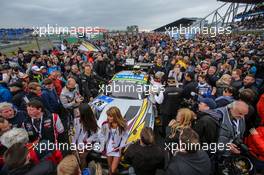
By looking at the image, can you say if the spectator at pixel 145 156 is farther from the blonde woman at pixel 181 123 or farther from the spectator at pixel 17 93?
the spectator at pixel 17 93

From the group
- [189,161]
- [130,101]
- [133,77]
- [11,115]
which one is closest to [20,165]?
[11,115]

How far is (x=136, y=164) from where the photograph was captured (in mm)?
3492

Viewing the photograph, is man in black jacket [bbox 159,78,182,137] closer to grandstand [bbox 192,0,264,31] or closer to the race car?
the race car

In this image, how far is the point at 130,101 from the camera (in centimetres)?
695

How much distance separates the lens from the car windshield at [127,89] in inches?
285

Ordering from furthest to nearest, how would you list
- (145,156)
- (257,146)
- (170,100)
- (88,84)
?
(88,84) → (170,100) → (257,146) → (145,156)

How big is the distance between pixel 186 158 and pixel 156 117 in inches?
162

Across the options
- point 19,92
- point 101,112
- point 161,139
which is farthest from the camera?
point 161,139

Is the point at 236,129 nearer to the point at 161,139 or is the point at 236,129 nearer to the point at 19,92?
the point at 161,139

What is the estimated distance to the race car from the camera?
596 centimetres

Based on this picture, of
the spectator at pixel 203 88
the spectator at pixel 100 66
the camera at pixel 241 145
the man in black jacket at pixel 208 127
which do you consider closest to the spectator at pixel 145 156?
the man in black jacket at pixel 208 127

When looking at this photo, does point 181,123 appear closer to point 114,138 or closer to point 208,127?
point 208,127

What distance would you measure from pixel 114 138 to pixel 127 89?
294 centimetres

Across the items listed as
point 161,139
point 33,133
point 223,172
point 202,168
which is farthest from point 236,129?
point 33,133
